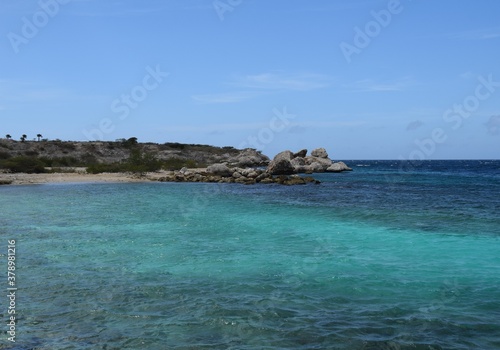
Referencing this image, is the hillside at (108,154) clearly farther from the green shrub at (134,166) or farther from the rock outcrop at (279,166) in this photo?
the rock outcrop at (279,166)

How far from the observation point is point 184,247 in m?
15.3

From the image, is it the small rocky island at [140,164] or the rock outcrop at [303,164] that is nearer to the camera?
the small rocky island at [140,164]

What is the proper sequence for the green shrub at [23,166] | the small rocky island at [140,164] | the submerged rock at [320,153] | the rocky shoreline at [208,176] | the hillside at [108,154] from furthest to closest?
the submerged rock at [320,153], the hillside at [108,154], the green shrub at [23,166], the small rocky island at [140,164], the rocky shoreline at [208,176]

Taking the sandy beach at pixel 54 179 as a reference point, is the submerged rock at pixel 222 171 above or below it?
above

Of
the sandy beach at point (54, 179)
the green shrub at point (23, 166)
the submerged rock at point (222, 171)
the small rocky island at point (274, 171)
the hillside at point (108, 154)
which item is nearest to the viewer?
the sandy beach at point (54, 179)

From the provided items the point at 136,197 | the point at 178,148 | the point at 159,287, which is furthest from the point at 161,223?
the point at 178,148

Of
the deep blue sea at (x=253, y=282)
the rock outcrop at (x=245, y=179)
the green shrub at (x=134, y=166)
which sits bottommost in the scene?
the deep blue sea at (x=253, y=282)

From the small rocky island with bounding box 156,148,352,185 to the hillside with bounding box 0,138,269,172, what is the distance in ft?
38.4

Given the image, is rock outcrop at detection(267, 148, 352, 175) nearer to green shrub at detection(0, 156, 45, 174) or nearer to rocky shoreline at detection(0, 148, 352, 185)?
rocky shoreline at detection(0, 148, 352, 185)

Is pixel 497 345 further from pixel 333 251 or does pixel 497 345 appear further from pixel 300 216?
pixel 300 216

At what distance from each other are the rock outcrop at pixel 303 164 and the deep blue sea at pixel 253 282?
42285mm

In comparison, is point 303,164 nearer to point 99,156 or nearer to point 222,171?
point 222,171

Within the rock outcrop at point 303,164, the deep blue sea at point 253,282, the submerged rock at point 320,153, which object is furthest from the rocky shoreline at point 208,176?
the deep blue sea at point 253,282

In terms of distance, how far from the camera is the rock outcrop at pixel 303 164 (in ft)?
215
